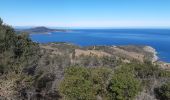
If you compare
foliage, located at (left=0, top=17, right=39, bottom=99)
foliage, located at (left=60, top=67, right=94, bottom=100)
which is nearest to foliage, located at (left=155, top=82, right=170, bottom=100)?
foliage, located at (left=60, top=67, right=94, bottom=100)

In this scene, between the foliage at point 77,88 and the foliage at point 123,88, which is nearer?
the foliage at point 77,88

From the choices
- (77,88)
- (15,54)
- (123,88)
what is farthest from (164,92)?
(15,54)

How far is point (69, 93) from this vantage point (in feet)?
76.6

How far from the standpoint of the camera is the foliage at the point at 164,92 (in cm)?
3167

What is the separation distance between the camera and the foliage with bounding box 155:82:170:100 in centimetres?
3167

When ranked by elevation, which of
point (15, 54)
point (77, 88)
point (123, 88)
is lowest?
point (123, 88)

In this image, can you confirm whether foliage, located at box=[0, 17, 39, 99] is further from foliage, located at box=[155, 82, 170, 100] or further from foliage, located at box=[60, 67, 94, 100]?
foliage, located at box=[155, 82, 170, 100]

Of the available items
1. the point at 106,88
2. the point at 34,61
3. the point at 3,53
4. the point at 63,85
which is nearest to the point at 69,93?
the point at 63,85

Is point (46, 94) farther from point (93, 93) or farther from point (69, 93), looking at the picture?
point (93, 93)

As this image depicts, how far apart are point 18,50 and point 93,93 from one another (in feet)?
31.8

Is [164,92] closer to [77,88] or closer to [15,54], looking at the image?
[77,88]

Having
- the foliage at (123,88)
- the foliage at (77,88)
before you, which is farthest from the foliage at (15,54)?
the foliage at (123,88)

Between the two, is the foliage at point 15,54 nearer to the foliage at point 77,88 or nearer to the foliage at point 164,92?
the foliage at point 77,88

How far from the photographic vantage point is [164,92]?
32.3 meters
